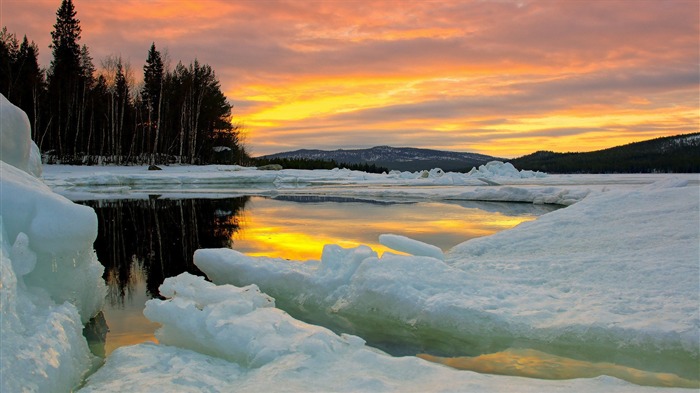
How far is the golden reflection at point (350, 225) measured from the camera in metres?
8.03

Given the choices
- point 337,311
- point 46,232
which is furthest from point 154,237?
point 46,232

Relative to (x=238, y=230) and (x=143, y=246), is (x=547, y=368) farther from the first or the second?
(x=238, y=230)

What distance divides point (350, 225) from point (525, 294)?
631 cm

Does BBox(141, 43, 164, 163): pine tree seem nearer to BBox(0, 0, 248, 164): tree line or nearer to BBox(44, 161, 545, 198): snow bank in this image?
BBox(0, 0, 248, 164): tree line

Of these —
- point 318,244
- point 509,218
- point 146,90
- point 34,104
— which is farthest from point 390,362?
point 146,90

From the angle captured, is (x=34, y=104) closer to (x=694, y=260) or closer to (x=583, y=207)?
(x=583, y=207)

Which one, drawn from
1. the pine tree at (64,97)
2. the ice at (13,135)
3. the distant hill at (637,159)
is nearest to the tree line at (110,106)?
the pine tree at (64,97)

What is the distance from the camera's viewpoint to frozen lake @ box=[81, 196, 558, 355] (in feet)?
17.7

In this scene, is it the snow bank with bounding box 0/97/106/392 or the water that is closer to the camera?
the snow bank with bounding box 0/97/106/392

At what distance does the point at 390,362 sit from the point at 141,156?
3448 cm

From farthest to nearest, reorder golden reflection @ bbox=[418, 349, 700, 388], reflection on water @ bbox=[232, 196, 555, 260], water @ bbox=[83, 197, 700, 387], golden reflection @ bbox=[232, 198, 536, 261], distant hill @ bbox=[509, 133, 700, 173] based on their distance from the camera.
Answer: distant hill @ bbox=[509, 133, 700, 173] < reflection on water @ bbox=[232, 196, 555, 260] < golden reflection @ bbox=[232, 198, 536, 261] < water @ bbox=[83, 197, 700, 387] < golden reflection @ bbox=[418, 349, 700, 388]

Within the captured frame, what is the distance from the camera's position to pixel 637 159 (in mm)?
86312

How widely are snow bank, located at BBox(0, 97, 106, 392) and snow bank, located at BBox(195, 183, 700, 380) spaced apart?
176 cm

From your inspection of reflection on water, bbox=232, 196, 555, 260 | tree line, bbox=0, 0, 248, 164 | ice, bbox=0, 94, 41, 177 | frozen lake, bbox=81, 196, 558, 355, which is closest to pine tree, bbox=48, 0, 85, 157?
tree line, bbox=0, 0, 248, 164
